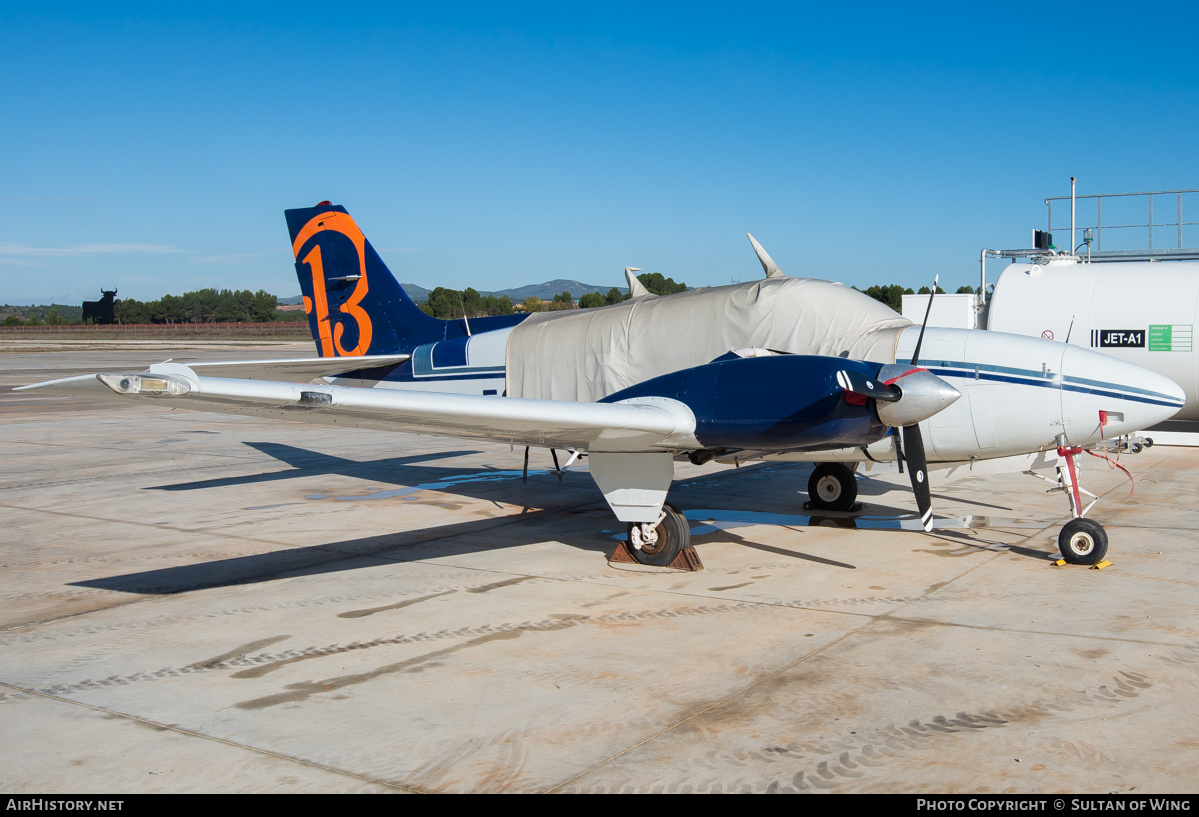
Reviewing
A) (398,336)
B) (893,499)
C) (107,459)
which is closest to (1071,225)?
(893,499)

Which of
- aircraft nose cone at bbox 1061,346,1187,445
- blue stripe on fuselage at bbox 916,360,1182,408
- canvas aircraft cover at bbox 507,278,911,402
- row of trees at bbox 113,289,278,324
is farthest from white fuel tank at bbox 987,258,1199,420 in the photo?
row of trees at bbox 113,289,278,324

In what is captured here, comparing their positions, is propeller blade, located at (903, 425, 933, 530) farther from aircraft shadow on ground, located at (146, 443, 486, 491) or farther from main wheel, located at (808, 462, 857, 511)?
aircraft shadow on ground, located at (146, 443, 486, 491)

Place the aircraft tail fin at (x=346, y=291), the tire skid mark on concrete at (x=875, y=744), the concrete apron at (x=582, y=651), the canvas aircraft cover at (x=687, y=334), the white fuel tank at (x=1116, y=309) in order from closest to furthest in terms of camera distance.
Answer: the tire skid mark on concrete at (x=875, y=744), the concrete apron at (x=582, y=651), the canvas aircraft cover at (x=687, y=334), the aircraft tail fin at (x=346, y=291), the white fuel tank at (x=1116, y=309)

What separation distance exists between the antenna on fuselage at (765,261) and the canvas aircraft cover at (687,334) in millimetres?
693

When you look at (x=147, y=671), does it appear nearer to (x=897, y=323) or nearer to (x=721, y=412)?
(x=721, y=412)

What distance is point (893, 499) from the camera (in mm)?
12562

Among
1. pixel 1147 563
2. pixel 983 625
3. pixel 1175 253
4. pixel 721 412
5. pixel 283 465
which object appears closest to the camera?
pixel 983 625

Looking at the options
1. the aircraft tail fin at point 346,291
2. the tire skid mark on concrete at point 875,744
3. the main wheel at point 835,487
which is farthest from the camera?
the aircraft tail fin at point 346,291

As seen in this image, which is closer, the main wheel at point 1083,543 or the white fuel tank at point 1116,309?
the main wheel at point 1083,543

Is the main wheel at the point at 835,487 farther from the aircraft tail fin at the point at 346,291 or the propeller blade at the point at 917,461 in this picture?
the aircraft tail fin at the point at 346,291

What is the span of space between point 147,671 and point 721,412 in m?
4.94

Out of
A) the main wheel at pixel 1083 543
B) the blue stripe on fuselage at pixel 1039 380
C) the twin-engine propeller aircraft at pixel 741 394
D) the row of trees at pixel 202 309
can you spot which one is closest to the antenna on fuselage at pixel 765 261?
the twin-engine propeller aircraft at pixel 741 394

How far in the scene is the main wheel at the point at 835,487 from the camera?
38.2ft

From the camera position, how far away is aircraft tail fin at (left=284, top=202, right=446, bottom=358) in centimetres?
1348
